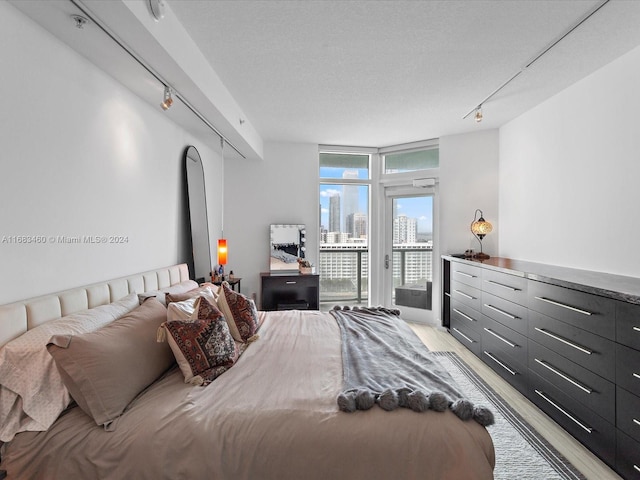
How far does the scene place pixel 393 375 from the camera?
1.63 metres

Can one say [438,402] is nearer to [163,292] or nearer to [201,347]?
[201,347]

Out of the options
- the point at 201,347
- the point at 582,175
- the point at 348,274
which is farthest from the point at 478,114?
the point at 201,347

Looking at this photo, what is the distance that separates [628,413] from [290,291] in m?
3.47

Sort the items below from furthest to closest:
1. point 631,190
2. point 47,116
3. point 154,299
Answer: point 631,190 → point 154,299 → point 47,116

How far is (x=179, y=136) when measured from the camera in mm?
3176

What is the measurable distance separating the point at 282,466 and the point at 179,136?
121 inches

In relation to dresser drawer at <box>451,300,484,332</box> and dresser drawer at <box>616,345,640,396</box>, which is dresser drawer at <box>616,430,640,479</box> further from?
dresser drawer at <box>451,300,484,332</box>

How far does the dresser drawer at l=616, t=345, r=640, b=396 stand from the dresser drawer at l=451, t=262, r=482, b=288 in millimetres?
1606

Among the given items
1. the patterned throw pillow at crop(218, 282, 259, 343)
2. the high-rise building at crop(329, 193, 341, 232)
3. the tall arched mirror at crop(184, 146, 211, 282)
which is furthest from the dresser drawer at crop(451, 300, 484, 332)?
the tall arched mirror at crop(184, 146, 211, 282)

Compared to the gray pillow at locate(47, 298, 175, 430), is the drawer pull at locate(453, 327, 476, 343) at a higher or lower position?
lower

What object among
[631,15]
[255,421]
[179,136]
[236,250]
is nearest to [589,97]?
[631,15]

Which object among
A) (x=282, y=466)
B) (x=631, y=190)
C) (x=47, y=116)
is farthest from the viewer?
(x=631, y=190)

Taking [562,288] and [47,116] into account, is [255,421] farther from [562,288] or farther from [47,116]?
[562,288]

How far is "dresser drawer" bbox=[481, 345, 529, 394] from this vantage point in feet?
8.53
